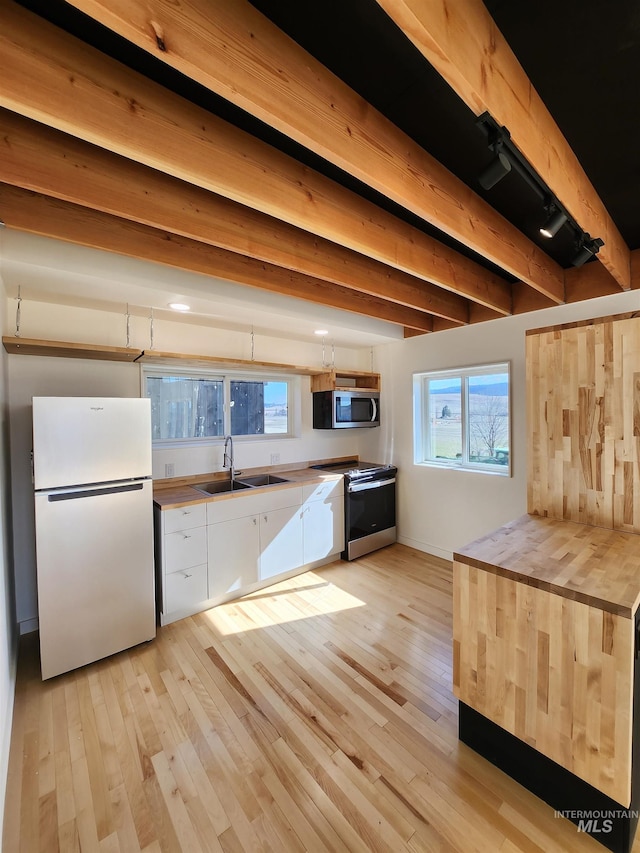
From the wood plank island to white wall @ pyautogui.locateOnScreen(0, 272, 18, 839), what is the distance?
2.03 m

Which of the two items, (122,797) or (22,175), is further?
(122,797)

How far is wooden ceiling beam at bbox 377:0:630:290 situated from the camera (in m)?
0.81

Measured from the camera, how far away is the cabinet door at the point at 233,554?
285cm

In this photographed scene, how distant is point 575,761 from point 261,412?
3328 mm

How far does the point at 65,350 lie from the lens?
2346mm

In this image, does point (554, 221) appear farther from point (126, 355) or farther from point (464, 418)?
point (126, 355)

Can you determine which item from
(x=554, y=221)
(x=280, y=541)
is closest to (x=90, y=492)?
(x=280, y=541)

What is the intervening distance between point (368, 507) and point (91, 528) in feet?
8.48

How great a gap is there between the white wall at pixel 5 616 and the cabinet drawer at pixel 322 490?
216 centimetres

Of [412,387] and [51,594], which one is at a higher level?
[412,387]

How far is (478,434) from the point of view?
3570 mm

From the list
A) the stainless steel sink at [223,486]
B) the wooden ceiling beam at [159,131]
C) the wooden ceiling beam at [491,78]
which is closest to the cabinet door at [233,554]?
the stainless steel sink at [223,486]

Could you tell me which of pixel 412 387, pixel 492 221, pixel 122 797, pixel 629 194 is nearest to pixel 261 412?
pixel 412 387

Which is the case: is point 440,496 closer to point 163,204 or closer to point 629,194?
point 629,194
